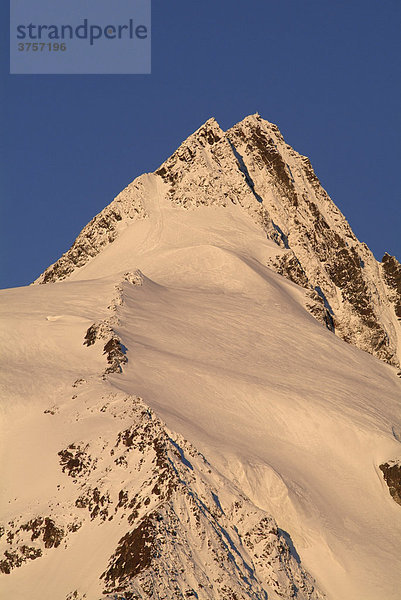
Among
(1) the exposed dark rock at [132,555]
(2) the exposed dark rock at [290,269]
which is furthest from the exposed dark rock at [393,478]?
(2) the exposed dark rock at [290,269]

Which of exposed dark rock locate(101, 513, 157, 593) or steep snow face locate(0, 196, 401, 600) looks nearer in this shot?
exposed dark rock locate(101, 513, 157, 593)

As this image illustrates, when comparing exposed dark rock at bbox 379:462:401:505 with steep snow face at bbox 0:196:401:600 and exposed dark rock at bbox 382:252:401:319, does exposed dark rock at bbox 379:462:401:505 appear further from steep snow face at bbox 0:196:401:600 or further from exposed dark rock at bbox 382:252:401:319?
exposed dark rock at bbox 382:252:401:319

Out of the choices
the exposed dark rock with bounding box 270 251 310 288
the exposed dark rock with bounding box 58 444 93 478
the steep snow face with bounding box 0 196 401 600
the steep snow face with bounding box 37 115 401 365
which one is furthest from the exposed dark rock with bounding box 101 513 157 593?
the steep snow face with bounding box 37 115 401 365

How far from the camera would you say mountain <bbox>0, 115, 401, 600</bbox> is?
45.5 m

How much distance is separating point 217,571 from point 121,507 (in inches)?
208

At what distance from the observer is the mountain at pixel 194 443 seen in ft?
149

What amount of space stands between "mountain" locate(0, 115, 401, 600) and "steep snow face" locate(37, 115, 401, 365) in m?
14.8

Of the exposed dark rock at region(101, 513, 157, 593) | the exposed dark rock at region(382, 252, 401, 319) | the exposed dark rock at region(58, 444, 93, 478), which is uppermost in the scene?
the exposed dark rock at region(382, 252, 401, 319)

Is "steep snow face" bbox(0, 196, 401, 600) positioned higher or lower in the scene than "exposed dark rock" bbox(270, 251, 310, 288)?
lower

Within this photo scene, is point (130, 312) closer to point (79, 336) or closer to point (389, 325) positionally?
point (79, 336)

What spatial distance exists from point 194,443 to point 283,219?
6776 cm

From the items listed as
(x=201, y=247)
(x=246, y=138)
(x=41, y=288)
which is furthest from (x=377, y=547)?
(x=246, y=138)

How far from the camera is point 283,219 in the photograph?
385 feet

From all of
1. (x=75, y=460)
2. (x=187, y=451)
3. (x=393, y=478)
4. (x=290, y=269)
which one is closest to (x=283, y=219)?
(x=290, y=269)
